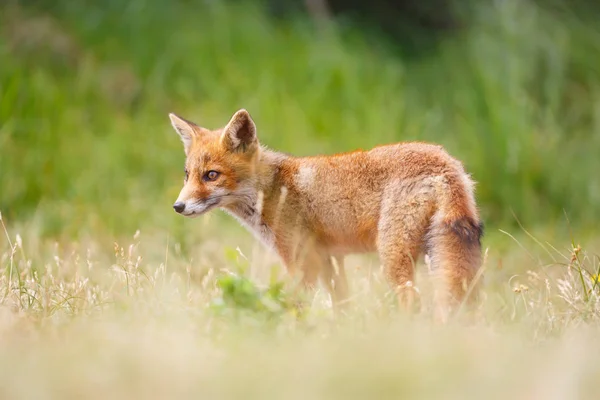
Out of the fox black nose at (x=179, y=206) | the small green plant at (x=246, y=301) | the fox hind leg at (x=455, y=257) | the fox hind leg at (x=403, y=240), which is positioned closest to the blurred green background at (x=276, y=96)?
the fox black nose at (x=179, y=206)

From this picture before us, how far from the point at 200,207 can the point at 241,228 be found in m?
3.28

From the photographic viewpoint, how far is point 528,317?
4461 mm

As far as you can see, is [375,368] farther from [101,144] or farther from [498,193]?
[101,144]

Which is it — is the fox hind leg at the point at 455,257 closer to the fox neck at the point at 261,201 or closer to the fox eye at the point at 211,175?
the fox neck at the point at 261,201

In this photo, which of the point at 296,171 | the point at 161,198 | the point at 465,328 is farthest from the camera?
the point at 161,198

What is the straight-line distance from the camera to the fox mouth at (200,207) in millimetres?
5594

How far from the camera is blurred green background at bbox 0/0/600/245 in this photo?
30.1 ft

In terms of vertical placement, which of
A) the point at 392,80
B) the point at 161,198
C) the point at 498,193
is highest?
the point at 392,80

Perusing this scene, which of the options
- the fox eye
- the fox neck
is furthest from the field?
the fox eye

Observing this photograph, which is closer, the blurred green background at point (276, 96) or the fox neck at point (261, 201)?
the fox neck at point (261, 201)

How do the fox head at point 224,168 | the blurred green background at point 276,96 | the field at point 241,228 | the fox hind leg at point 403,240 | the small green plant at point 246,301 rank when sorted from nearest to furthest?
1. the field at point 241,228
2. the small green plant at point 246,301
3. the fox hind leg at point 403,240
4. the fox head at point 224,168
5. the blurred green background at point 276,96

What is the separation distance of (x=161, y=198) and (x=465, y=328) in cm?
569

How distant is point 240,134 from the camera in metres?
5.94

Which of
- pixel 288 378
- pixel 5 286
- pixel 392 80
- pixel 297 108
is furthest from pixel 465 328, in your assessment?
pixel 392 80
